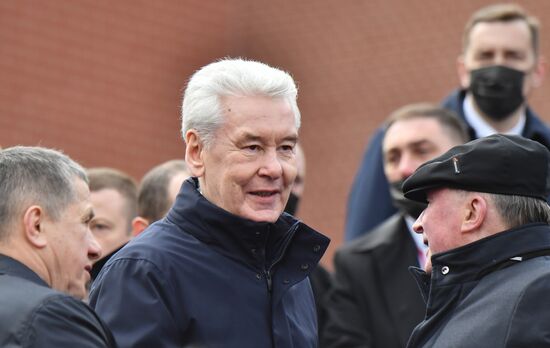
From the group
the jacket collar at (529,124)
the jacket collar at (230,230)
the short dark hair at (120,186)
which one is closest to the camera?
the jacket collar at (230,230)

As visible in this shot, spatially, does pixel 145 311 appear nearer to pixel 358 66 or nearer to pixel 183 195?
pixel 183 195

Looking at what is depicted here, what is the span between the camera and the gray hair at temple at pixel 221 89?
4.49 metres

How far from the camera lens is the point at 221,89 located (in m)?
4.50

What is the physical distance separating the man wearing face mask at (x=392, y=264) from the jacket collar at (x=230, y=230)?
76.7 inches

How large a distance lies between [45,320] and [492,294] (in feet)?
4.93

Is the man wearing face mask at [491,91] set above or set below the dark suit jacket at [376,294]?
above

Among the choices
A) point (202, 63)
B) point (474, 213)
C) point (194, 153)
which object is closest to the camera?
point (474, 213)

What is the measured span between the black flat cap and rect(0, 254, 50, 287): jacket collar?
1.38 metres

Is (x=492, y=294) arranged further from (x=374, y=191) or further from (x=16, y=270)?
(x=374, y=191)

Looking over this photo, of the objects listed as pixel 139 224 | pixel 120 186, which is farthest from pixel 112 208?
pixel 139 224

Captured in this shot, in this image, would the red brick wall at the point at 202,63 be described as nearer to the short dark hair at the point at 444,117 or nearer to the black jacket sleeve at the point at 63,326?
the short dark hair at the point at 444,117

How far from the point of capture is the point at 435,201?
14.6ft

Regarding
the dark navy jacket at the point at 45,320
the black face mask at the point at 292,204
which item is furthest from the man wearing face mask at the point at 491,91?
the dark navy jacket at the point at 45,320

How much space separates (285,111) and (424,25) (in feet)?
25.0
